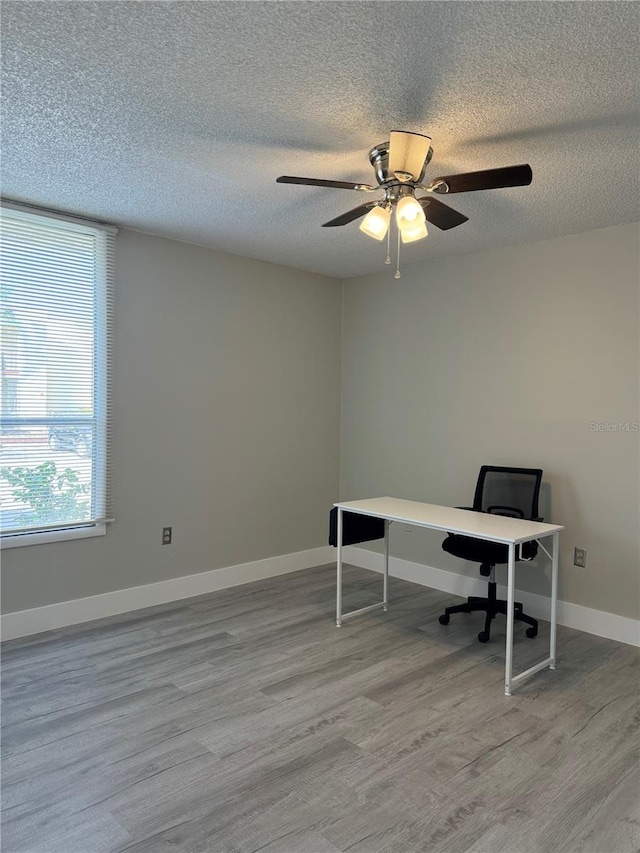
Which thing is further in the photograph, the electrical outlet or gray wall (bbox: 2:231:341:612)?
gray wall (bbox: 2:231:341:612)

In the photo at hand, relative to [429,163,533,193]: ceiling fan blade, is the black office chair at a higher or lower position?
lower

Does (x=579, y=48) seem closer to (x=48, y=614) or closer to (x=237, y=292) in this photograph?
(x=237, y=292)

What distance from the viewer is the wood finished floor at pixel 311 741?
1905 millimetres

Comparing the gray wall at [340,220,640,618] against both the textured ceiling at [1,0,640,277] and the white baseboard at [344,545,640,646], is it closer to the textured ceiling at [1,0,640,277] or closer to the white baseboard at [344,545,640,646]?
the white baseboard at [344,545,640,646]

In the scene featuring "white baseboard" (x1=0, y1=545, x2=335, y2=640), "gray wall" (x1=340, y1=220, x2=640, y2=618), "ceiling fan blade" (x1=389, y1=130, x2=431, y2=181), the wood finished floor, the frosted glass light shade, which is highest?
"ceiling fan blade" (x1=389, y1=130, x2=431, y2=181)

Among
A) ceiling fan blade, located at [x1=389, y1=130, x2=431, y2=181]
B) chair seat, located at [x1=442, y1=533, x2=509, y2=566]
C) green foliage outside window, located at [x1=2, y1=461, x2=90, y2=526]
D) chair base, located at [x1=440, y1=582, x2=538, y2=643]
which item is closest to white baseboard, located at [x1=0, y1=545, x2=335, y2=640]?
green foliage outside window, located at [x1=2, y1=461, x2=90, y2=526]

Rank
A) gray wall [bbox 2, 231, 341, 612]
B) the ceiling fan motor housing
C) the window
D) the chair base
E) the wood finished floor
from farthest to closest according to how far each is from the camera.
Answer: gray wall [bbox 2, 231, 341, 612] → the chair base → the window → the ceiling fan motor housing → the wood finished floor

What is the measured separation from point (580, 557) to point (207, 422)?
2.77 m

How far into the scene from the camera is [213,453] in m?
4.40

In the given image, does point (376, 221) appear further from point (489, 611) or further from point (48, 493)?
point (48, 493)

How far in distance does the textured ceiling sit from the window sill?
1988 mm

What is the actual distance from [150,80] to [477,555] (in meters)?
2.90

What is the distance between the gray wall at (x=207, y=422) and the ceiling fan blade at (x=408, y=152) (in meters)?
2.23

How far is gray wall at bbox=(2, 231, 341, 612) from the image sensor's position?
3873 mm
